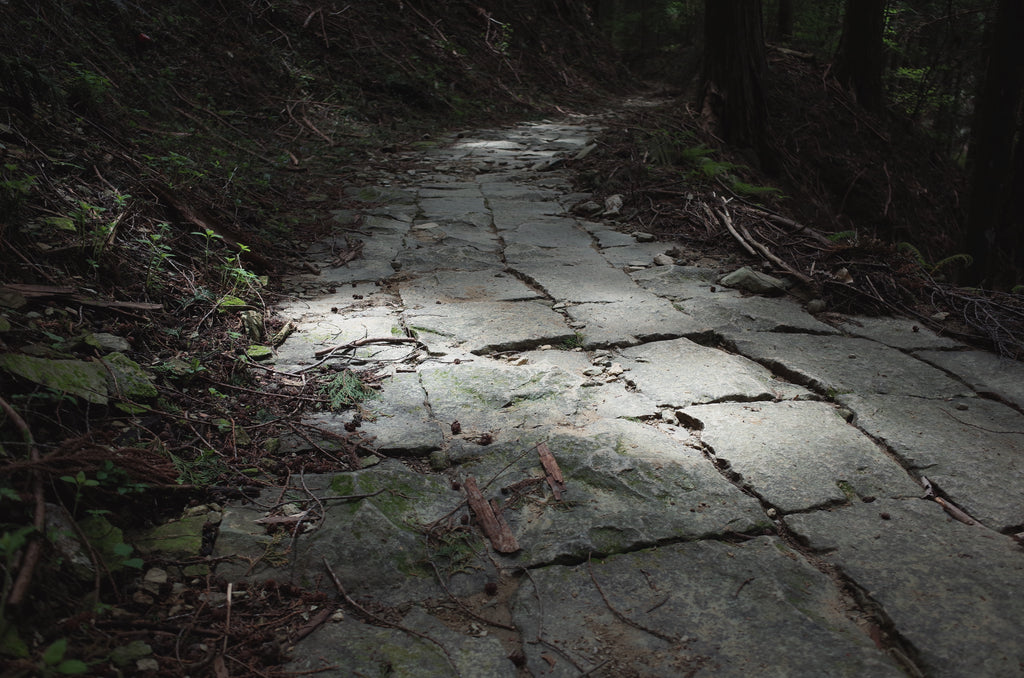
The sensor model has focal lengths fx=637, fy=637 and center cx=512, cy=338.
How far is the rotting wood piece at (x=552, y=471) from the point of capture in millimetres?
1894

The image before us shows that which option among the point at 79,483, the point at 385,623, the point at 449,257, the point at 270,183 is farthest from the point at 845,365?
the point at 270,183

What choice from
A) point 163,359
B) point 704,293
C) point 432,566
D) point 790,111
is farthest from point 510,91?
point 432,566

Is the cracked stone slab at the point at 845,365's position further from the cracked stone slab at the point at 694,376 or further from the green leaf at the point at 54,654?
the green leaf at the point at 54,654

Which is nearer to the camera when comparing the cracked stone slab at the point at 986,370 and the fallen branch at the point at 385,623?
the fallen branch at the point at 385,623

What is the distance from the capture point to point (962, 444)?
2.13 metres

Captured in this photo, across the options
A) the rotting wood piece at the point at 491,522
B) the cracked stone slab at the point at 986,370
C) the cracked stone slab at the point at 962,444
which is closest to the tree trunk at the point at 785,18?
the cracked stone slab at the point at 986,370

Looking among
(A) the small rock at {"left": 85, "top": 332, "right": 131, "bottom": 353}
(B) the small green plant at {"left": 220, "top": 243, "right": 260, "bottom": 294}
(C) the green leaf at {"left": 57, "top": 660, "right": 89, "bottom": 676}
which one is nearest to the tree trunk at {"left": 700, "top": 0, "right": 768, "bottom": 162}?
(B) the small green plant at {"left": 220, "top": 243, "right": 260, "bottom": 294}

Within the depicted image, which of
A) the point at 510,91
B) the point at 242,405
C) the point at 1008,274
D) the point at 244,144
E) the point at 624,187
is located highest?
the point at 510,91

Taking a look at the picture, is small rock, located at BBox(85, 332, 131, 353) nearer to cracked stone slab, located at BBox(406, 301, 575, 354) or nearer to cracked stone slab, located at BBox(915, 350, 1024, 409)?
cracked stone slab, located at BBox(406, 301, 575, 354)

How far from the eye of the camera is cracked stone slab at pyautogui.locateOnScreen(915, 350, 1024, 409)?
251 centimetres

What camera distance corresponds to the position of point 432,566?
1635 mm

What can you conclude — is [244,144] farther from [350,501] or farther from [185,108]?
[350,501]

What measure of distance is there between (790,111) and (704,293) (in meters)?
6.23

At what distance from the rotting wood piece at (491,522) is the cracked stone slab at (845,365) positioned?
1.45 m
